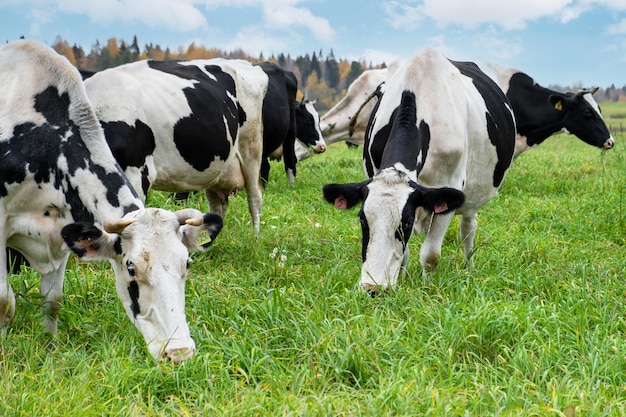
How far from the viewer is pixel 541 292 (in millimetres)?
5066

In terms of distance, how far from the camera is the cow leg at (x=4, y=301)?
172 inches

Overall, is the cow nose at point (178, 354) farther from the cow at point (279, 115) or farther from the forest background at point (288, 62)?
the forest background at point (288, 62)

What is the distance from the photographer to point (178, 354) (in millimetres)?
3656

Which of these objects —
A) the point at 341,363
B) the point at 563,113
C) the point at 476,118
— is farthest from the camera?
the point at 563,113

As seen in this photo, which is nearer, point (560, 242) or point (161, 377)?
point (161, 377)

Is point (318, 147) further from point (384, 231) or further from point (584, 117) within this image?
point (384, 231)

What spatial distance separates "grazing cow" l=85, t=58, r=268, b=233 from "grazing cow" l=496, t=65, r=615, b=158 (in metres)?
4.73

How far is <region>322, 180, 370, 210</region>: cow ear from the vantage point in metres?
5.13

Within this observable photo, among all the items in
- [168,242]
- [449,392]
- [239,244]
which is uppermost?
[168,242]

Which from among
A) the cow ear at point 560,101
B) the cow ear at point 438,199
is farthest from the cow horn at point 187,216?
the cow ear at point 560,101

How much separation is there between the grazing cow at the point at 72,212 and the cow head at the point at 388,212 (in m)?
1.16

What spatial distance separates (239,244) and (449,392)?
3599 millimetres

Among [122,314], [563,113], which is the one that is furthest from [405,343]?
[563,113]

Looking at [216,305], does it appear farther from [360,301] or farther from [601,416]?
[601,416]
